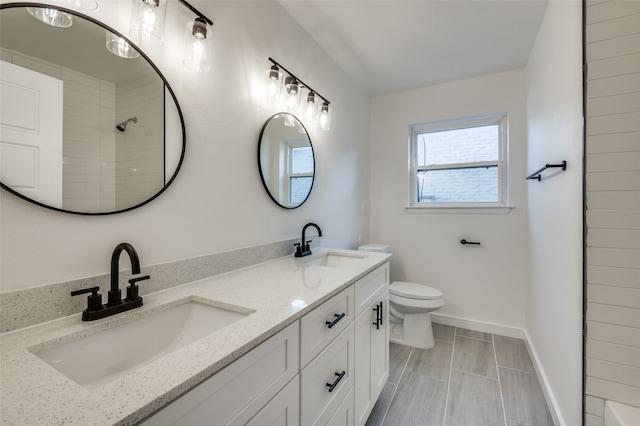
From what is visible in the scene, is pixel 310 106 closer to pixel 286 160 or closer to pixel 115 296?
pixel 286 160

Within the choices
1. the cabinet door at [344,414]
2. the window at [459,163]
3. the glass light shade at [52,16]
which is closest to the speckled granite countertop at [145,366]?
the cabinet door at [344,414]

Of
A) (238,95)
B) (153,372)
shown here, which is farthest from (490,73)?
(153,372)

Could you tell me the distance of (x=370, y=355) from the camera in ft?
4.90

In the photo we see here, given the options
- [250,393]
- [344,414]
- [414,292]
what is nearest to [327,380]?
[344,414]

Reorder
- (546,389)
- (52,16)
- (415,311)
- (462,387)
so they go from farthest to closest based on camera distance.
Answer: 1. (415,311)
2. (462,387)
3. (546,389)
4. (52,16)

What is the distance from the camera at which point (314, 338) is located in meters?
0.96

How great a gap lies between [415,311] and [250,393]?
1.93 m

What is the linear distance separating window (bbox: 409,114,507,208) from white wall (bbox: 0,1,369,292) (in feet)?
4.46

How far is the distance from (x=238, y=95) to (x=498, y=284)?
107 inches

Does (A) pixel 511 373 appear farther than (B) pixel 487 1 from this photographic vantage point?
Yes

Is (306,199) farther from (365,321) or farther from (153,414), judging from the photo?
(153,414)

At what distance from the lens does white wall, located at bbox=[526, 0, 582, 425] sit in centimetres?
→ 126
